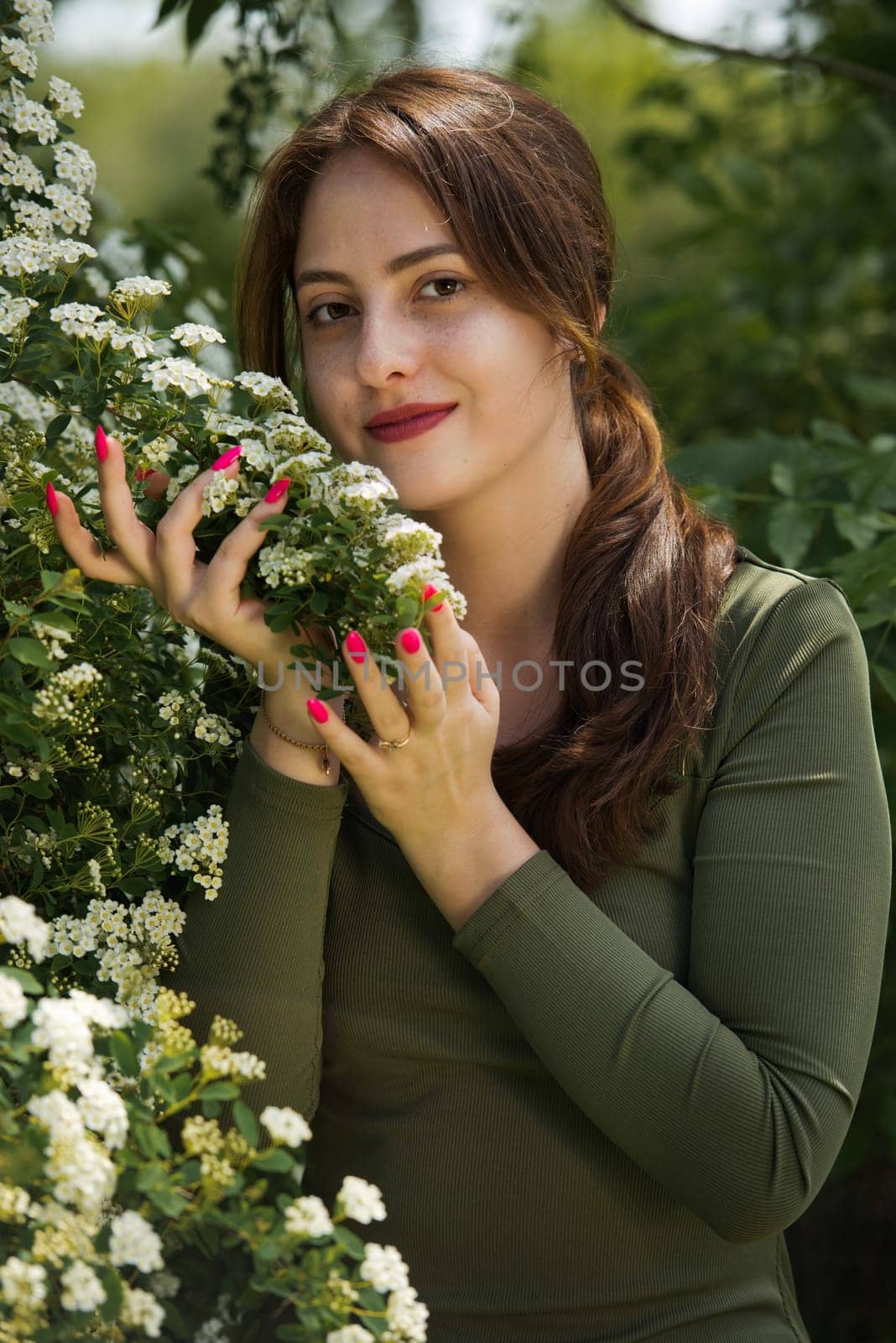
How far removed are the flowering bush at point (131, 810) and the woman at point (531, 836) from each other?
0.24 feet

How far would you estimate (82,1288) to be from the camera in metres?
0.90

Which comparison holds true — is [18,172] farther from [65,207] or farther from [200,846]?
[200,846]

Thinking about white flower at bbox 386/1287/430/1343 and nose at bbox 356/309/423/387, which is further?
nose at bbox 356/309/423/387

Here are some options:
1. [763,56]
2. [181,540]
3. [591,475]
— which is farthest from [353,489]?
[763,56]

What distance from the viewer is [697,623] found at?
164 cm

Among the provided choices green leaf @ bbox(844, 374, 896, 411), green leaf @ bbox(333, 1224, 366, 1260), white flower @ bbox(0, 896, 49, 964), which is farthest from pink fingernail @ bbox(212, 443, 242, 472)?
green leaf @ bbox(844, 374, 896, 411)

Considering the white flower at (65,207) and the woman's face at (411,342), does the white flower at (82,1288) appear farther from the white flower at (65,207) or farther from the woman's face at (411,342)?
the white flower at (65,207)

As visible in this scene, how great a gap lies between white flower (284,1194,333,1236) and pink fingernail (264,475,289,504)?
25.1 inches

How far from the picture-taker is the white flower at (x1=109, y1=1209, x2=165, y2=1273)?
3.01ft

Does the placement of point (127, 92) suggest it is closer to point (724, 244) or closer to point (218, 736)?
point (724, 244)

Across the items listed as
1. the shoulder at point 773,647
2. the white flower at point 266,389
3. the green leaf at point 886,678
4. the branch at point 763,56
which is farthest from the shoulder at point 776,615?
the branch at point 763,56

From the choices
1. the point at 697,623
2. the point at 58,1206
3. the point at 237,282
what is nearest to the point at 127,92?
the point at 237,282

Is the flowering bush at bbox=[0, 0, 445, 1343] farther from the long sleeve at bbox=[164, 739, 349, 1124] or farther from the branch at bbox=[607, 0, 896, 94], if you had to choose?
the branch at bbox=[607, 0, 896, 94]

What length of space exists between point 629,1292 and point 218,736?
0.77 meters
